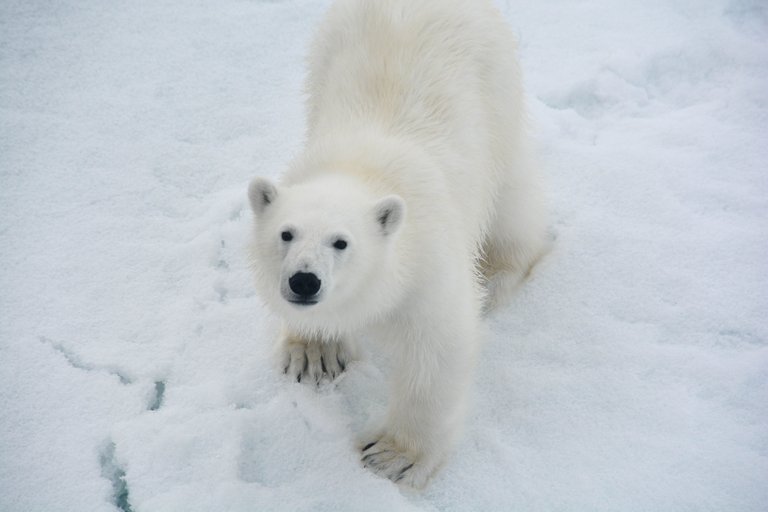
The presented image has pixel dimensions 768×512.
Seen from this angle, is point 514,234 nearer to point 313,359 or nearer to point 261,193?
point 313,359

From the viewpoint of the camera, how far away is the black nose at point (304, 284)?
2.18 m

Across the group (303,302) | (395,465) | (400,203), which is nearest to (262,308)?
(395,465)

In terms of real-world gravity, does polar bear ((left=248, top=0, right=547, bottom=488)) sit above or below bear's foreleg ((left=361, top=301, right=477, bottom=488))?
above

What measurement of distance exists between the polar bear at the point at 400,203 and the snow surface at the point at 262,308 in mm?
317

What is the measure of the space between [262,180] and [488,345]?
160 cm

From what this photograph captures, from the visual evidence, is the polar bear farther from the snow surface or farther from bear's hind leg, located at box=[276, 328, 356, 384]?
the snow surface

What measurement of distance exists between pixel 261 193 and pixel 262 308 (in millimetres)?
1165

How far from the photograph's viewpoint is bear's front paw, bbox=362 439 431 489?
111 inches

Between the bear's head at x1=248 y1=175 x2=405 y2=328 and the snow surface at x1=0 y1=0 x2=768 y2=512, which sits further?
the snow surface at x1=0 y1=0 x2=768 y2=512

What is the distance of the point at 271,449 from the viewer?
2.88 metres

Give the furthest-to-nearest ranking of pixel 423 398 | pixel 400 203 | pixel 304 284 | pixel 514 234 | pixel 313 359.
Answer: pixel 514 234, pixel 313 359, pixel 423 398, pixel 400 203, pixel 304 284

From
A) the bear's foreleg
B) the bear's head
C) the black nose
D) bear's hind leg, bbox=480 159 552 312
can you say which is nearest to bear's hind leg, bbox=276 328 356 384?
the bear's foreleg

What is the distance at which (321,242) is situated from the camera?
225 cm

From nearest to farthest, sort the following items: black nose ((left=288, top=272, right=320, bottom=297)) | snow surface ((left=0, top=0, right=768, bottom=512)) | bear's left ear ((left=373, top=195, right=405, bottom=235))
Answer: black nose ((left=288, top=272, right=320, bottom=297))
bear's left ear ((left=373, top=195, right=405, bottom=235))
snow surface ((left=0, top=0, right=768, bottom=512))
